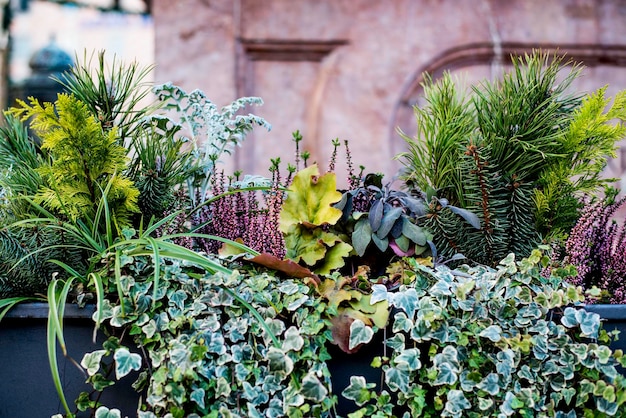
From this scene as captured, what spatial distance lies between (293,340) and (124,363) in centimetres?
28

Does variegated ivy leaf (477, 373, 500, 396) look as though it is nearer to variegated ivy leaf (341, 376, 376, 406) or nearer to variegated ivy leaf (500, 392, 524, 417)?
variegated ivy leaf (500, 392, 524, 417)

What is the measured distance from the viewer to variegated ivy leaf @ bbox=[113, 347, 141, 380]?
103cm

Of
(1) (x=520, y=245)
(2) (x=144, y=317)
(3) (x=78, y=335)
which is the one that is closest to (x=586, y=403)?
(1) (x=520, y=245)

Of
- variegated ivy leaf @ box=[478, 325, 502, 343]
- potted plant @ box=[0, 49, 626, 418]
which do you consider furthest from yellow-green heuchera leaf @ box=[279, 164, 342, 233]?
variegated ivy leaf @ box=[478, 325, 502, 343]

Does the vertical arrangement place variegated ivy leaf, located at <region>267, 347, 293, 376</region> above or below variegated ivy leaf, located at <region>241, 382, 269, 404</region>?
above

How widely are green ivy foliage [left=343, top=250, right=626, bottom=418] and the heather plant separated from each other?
0.59 ft

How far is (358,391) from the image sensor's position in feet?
3.43

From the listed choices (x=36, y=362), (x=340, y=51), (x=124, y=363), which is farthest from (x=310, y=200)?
(x=340, y=51)

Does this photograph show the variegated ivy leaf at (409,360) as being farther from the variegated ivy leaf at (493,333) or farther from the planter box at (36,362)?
the planter box at (36,362)

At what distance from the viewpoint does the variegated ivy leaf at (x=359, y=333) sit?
41.4 inches

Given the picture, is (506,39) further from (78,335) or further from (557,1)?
(78,335)

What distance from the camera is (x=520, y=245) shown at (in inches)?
52.7

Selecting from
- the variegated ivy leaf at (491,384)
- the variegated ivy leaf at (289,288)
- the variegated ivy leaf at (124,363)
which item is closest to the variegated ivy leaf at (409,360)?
the variegated ivy leaf at (491,384)

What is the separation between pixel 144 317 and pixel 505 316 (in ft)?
2.06
